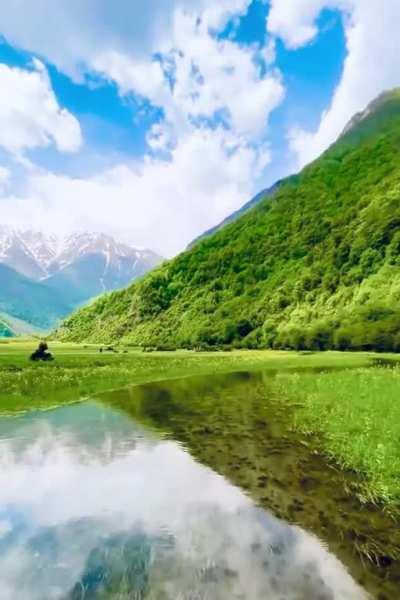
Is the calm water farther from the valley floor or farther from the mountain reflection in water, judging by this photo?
the valley floor

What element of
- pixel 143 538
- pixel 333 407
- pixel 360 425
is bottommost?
pixel 143 538

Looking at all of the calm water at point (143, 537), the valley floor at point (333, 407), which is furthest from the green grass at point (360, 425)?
the calm water at point (143, 537)

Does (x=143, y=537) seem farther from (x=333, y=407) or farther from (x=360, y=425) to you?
(x=333, y=407)

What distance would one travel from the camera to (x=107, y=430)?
31516 millimetres

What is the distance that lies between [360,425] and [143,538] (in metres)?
15.4

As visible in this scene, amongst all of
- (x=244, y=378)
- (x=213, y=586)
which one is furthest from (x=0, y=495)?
(x=244, y=378)

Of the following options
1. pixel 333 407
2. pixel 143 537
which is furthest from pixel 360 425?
pixel 143 537

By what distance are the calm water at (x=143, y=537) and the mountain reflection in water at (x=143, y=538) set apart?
32 mm

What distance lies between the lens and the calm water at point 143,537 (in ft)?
40.0

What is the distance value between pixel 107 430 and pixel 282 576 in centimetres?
2052

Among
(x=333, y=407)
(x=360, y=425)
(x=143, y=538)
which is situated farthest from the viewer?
(x=333, y=407)

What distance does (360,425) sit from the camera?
2638 centimetres

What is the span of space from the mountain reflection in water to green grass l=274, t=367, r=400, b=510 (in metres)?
5.33

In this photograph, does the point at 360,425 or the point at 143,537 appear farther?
the point at 360,425
